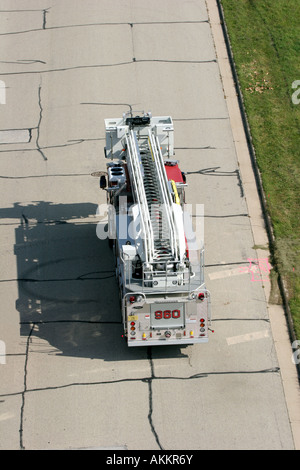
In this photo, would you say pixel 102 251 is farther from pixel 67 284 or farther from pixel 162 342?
pixel 162 342

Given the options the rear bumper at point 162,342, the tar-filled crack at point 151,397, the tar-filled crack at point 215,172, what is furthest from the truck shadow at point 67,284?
the tar-filled crack at point 215,172

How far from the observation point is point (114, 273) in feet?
73.5

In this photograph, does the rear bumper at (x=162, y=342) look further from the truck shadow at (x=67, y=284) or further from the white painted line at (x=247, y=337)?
the white painted line at (x=247, y=337)

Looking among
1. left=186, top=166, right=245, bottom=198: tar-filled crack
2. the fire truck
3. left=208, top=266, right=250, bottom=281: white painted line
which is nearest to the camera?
the fire truck

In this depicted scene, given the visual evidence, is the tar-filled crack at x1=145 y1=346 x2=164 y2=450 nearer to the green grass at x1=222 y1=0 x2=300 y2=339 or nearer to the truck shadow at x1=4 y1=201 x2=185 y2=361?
the truck shadow at x1=4 y1=201 x2=185 y2=361

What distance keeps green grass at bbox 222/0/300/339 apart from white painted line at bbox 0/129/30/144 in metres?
7.47

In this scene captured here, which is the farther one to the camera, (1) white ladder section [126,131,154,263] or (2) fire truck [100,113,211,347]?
(1) white ladder section [126,131,154,263]

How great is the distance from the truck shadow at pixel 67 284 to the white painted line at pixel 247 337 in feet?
4.34

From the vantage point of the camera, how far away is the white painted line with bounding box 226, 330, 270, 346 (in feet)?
66.1

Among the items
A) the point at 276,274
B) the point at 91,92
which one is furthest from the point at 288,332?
the point at 91,92

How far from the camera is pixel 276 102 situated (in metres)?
29.6

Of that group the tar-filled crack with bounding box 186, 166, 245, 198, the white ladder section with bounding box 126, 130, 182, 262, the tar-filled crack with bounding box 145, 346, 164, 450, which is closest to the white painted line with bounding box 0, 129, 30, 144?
the tar-filled crack with bounding box 186, 166, 245, 198

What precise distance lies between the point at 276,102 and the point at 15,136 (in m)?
9.05

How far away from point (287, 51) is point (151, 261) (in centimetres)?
1609
